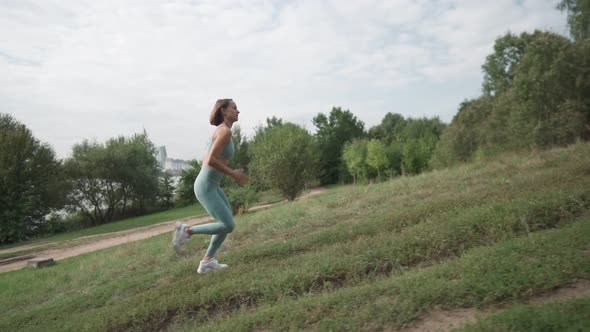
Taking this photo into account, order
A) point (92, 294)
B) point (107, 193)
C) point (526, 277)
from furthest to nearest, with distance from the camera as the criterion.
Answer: point (107, 193)
point (92, 294)
point (526, 277)

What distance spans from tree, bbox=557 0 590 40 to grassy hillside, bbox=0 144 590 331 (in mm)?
19270

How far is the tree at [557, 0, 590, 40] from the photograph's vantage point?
73.3ft

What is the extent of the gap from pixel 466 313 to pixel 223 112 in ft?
12.9

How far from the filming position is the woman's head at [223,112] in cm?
553

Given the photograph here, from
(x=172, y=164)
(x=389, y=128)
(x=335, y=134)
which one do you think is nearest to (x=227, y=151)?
(x=172, y=164)

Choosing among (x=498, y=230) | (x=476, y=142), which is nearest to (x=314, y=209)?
(x=498, y=230)

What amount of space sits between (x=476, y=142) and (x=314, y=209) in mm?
26847

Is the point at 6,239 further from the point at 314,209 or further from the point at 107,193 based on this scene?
the point at 314,209

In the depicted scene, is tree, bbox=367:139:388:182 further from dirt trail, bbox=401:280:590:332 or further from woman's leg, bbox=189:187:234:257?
dirt trail, bbox=401:280:590:332

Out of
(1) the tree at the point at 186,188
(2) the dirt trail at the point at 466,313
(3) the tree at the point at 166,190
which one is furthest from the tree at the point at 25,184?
(2) the dirt trail at the point at 466,313

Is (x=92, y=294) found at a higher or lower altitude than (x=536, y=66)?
lower

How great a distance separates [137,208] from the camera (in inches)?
1650

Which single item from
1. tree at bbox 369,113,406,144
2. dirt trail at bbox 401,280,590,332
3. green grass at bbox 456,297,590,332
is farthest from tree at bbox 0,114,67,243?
tree at bbox 369,113,406,144

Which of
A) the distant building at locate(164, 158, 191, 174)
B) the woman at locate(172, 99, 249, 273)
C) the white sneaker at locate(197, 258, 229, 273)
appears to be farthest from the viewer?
the distant building at locate(164, 158, 191, 174)
